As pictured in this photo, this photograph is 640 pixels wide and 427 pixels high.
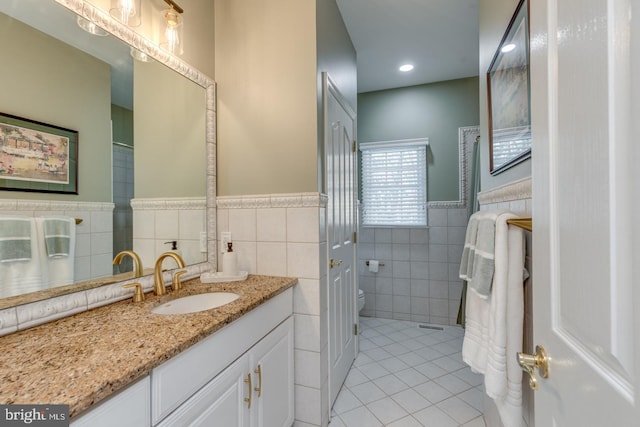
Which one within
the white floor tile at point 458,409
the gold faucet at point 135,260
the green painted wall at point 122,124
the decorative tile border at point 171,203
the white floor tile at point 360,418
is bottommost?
the white floor tile at point 360,418

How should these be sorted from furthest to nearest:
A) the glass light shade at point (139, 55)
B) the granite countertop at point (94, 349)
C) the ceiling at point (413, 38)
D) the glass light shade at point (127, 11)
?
1. the ceiling at point (413, 38)
2. the glass light shade at point (139, 55)
3. the glass light shade at point (127, 11)
4. the granite countertop at point (94, 349)

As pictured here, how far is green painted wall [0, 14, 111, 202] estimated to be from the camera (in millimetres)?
927

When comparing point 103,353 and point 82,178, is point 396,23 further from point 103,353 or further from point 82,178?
point 103,353

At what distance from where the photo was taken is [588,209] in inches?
17.6

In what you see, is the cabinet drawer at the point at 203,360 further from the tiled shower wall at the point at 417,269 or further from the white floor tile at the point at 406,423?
the tiled shower wall at the point at 417,269

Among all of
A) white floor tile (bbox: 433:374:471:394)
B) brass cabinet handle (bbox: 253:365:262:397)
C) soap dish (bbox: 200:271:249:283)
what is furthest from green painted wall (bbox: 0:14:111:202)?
white floor tile (bbox: 433:374:471:394)

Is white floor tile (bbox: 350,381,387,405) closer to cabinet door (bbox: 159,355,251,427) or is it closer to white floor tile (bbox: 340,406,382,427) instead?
white floor tile (bbox: 340,406,382,427)

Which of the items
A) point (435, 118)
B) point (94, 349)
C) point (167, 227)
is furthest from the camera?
point (435, 118)

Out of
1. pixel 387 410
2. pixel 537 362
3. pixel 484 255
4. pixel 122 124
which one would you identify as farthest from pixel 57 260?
pixel 387 410

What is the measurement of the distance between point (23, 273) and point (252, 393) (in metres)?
0.94

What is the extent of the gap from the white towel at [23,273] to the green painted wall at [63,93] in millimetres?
154

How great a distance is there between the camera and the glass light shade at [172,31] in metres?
1.42

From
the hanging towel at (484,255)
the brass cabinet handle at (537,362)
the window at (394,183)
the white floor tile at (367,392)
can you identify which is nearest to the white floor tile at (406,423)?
the white floor tile at (367,392)

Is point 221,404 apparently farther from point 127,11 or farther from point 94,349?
point 127,11
